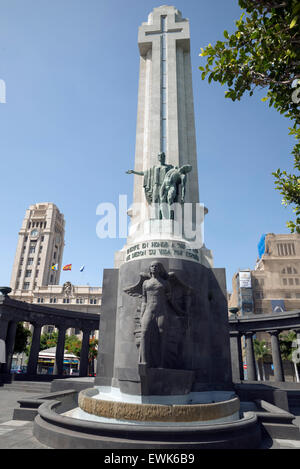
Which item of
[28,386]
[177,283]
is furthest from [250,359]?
[177,283]

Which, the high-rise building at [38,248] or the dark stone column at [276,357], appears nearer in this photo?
the dark stone column at [276,357]

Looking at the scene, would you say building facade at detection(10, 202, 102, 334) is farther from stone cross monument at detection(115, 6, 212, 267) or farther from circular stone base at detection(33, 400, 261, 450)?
circular stone base at detection(33, 400, 261, 450)

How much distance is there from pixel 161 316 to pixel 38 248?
13074cm

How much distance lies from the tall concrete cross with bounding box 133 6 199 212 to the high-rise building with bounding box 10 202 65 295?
109713 mm

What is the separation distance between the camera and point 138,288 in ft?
48.1

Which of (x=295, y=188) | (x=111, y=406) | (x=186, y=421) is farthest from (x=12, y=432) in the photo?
(x=295, y=188)

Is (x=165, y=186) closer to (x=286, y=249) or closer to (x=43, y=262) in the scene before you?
(x=286, y=249)

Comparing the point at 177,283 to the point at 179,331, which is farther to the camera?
the point at 177,283

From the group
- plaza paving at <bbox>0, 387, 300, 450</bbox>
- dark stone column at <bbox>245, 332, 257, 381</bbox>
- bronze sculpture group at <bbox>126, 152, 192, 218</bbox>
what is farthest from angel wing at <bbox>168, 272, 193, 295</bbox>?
dark stone column at <bbox>245, 332, 257, 381</bbox>

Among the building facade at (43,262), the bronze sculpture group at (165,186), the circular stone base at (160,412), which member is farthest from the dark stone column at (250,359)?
the building facade at (43,262)

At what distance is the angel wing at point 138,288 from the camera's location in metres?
14.2

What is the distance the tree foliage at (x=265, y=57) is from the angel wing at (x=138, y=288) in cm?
850

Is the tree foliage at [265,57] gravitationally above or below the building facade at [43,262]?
below

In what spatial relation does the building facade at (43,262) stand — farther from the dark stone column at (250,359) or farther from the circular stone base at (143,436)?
the circular stone base at (143,436)
